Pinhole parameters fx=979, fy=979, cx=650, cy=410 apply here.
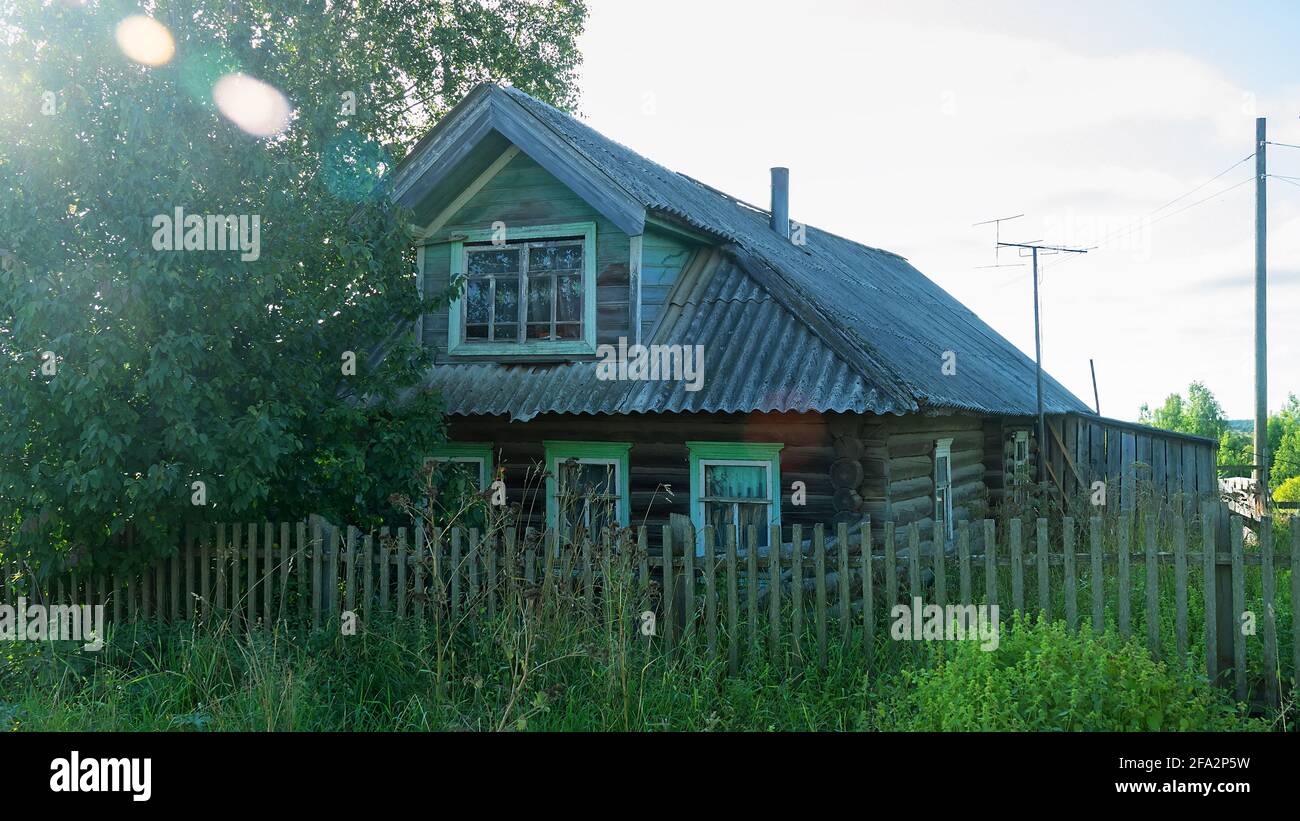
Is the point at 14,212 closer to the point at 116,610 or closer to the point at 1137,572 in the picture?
the point at 116,610

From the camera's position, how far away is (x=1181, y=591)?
659 centimetres

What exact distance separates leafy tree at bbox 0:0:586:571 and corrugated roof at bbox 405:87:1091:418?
2.26m

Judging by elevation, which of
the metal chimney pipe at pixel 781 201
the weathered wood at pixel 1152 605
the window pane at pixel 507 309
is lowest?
the weathered wood at pixel 1152 605

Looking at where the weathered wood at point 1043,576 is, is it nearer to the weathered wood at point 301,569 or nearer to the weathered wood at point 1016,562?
the weathered wood at point 1016,562

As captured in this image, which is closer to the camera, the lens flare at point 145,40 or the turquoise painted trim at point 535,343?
the lens flare at point 145,40

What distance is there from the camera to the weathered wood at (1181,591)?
258 inches

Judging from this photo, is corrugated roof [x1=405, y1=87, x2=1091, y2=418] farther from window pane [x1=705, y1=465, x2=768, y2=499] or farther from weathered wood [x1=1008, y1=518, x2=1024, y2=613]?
weathered wood [x1=1008, y1=518, x2=1024, y2=613]

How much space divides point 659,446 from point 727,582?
4759mm

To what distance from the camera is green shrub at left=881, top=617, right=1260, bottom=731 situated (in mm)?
5410

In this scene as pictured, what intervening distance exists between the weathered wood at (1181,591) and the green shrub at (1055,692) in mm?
748

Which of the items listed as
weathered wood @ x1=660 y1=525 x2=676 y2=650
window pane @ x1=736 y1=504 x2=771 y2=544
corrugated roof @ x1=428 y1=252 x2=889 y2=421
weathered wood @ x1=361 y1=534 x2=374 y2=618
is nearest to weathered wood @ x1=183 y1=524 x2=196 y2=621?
weathered wood @ x1=361 y1=534 x2=374 y2=618

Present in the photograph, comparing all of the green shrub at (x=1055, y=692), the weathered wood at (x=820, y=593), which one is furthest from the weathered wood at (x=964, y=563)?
the green shrub at (x=1055, y=692)

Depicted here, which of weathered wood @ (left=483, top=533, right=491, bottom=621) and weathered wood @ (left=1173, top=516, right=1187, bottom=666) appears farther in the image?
weathered wood @ (left=483, top=533, right=491, bottom=621)

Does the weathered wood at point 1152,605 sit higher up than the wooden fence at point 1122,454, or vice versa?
the wooden fence at point 1122,454
